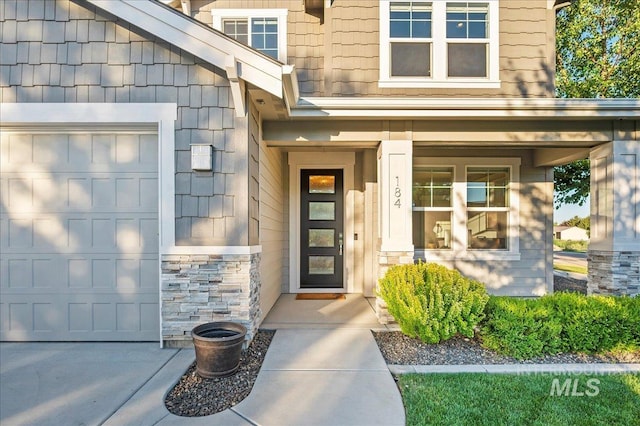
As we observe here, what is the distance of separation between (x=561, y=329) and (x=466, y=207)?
3013mm

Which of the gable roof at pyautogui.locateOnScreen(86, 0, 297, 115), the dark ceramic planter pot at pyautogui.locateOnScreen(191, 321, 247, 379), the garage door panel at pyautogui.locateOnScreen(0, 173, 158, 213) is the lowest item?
the dark ceramic planter pot at pyautogui.locateOnScreen(191, 321, 247, 379)

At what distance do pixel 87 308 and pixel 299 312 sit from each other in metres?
2.67

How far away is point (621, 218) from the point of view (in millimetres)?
4855

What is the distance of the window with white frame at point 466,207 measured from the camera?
627 centimetres

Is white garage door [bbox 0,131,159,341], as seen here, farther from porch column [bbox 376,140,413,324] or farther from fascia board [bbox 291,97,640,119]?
porch column [bbox 376,140,413,324]

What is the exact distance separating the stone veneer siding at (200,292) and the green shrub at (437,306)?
1.72 m

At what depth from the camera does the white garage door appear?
3918 mm

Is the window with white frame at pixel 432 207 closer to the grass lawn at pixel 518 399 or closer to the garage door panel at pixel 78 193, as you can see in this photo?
the grass lawn at pixel 518 399

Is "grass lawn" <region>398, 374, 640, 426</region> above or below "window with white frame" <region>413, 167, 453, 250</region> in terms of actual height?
below

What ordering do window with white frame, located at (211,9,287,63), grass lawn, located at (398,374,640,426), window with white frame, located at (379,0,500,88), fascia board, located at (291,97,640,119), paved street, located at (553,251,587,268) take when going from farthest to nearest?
paved street, located at (553,251,587,268) < window with white frame, located at (211,9,287,63) < window with white frame, located at (379,0,500,88) < fascia board, located at (291,97,640,119) < grass lawn, located at (398,374,640,426)

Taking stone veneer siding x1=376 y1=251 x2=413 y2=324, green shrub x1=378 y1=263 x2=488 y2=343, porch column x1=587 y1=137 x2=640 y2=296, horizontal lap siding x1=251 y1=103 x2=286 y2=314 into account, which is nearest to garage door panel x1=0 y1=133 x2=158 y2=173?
horizontal lap siding x1=251 y1=103 x2=286 y2=314

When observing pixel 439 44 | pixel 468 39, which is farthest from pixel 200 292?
pixel 468 39

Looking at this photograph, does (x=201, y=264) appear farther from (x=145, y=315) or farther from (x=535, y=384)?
(x=535, y=384)

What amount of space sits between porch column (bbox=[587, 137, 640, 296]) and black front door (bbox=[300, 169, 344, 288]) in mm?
4023
